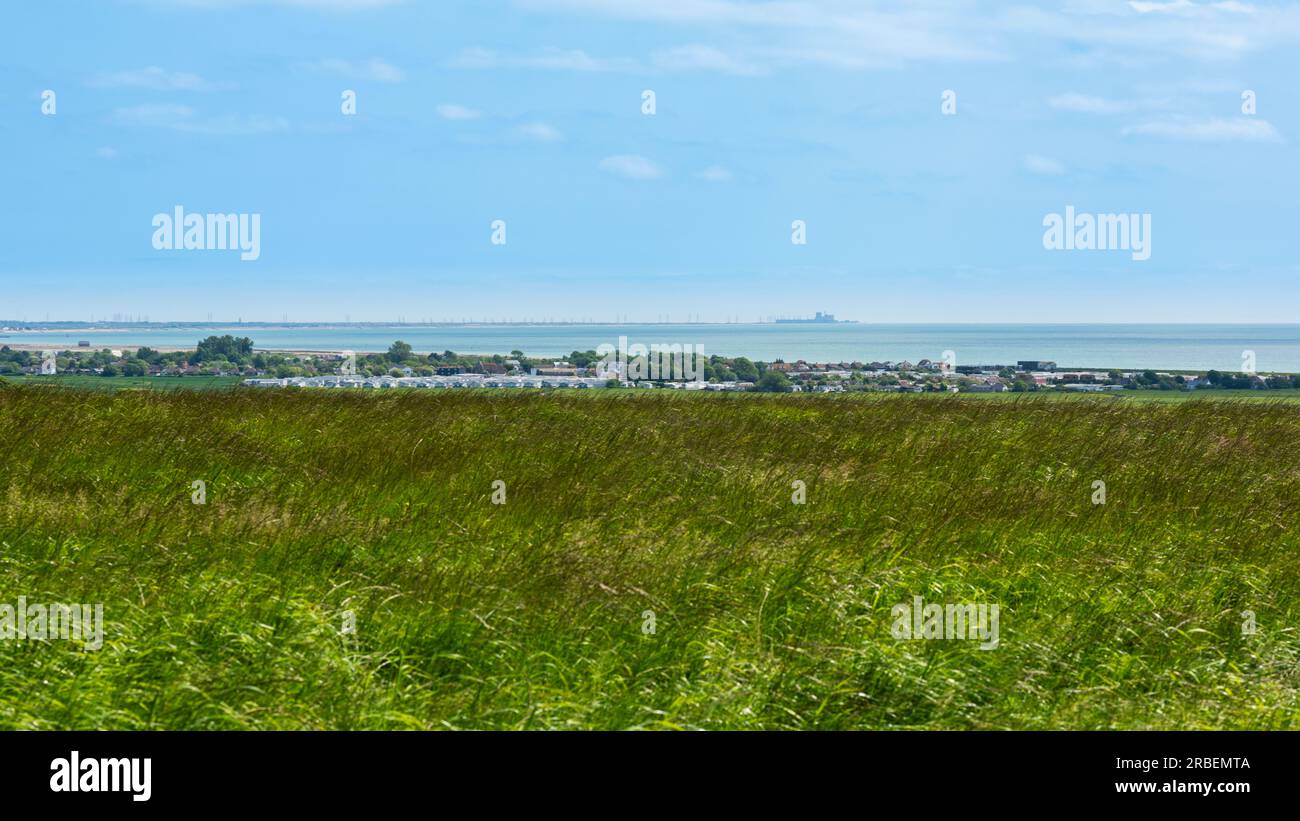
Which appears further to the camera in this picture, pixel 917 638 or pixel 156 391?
pixel 156 391

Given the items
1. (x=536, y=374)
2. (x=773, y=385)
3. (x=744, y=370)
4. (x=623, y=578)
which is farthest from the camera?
(x=536, y=374)

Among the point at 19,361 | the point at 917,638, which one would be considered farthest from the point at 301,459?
the point at 19,361

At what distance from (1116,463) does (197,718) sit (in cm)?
953

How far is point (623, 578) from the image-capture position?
5715 mm

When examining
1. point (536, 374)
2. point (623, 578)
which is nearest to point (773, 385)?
point (536, 374)

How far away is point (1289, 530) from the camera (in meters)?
7.84

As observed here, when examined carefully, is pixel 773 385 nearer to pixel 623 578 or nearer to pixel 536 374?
pixel 536 374

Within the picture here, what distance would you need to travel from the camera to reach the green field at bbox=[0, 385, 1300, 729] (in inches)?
170

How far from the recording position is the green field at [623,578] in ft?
14.1

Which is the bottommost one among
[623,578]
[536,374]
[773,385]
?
[623,578]

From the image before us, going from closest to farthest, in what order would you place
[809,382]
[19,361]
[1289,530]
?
1. [1289,530]
2. [809,382]
3. [19,361]

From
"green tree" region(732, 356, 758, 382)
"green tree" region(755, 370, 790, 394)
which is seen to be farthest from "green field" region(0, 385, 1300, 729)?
"green tree" region(732, 356, 758, 382)

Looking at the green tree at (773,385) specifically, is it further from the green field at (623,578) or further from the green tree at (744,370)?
the green field at (623,578)
